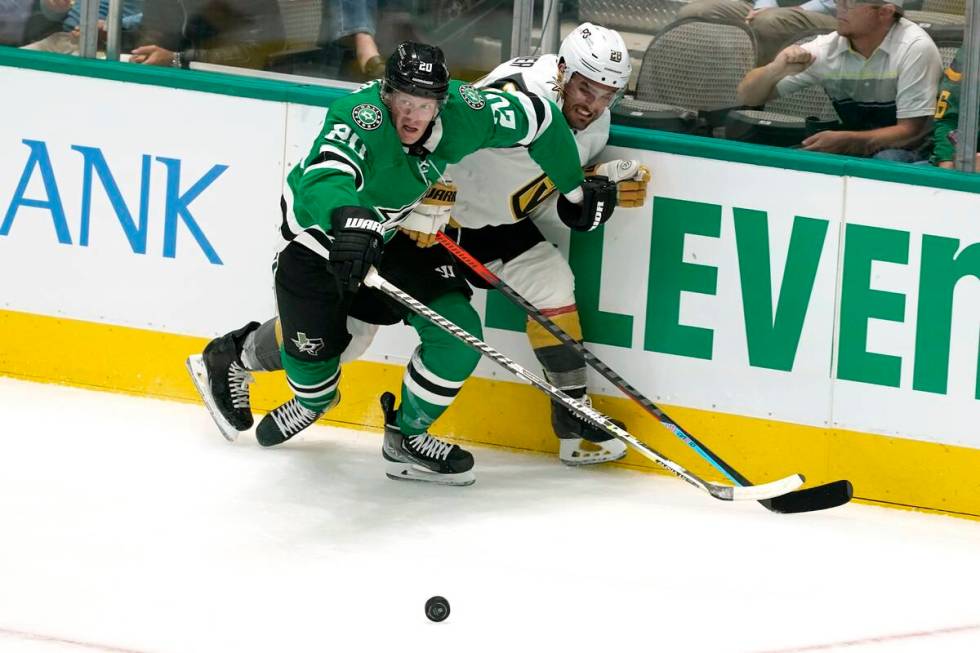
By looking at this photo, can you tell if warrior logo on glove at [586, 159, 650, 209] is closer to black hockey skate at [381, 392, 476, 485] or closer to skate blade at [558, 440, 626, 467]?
skate blade at [558, 440, 626, 467]

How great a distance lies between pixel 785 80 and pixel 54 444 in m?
2.20

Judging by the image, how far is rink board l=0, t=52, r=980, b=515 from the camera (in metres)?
3.78

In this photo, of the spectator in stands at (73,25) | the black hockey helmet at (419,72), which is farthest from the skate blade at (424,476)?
the spectator in stands at (73,25)

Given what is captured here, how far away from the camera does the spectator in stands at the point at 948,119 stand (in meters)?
3.79

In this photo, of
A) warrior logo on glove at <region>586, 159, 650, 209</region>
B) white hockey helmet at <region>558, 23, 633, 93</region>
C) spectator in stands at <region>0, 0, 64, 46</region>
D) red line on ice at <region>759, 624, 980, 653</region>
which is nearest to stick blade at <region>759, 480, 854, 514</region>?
red line on ice at <region>759, 624, 980, 653</region>

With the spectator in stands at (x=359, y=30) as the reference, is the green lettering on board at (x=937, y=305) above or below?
below

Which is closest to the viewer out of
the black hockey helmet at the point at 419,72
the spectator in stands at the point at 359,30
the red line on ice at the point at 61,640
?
the red line on ice at the point at 61,640

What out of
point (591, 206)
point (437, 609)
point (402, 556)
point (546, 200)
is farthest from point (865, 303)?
point (437, 609)

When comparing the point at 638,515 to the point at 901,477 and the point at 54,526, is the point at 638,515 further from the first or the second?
the point at 54,526

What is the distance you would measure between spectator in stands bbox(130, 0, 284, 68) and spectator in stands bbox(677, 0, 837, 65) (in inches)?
47.3

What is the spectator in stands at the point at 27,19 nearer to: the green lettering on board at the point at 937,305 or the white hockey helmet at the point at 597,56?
the white hockey helmet at the point at 597,56

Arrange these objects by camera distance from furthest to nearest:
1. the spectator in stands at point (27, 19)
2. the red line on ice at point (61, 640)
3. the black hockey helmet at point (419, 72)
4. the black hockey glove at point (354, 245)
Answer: the spectator in stands at point (27, 19), the black hockey helmet at point (419, 72), the black hockey glove at point (354, 245), the red line on ice at point (61, 640)

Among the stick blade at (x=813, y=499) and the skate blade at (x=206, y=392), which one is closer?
the stick blade at (x=813, y=499)

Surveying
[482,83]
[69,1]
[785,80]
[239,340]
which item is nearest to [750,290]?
[785,80]
